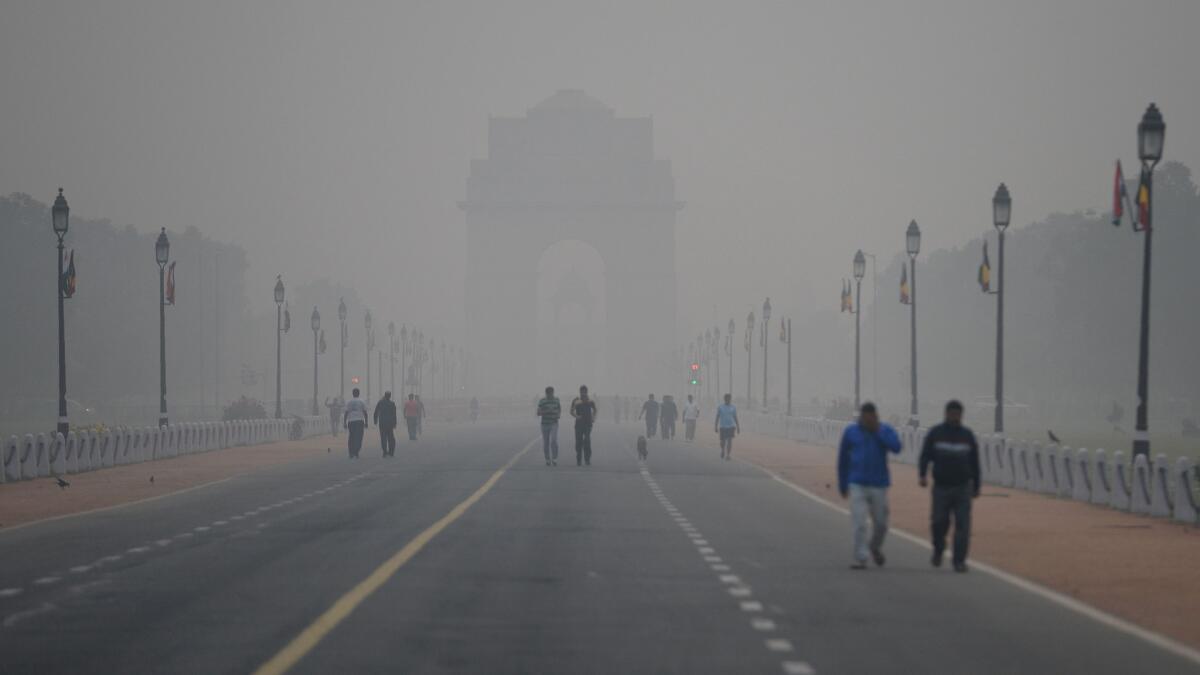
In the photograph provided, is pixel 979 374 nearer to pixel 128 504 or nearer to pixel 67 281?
pixel 67 281

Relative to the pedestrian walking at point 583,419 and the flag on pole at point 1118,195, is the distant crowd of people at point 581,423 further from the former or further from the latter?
the flag on pole at point 1118,195

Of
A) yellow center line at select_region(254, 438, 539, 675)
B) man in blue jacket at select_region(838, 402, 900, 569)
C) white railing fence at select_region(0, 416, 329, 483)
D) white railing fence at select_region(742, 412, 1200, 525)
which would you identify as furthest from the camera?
white railing fence at select_region(0, 416, 329, 483)

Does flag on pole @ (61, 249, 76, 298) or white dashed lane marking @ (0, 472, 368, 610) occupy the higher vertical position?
flag on pole @ (61, 249, 76, 298)

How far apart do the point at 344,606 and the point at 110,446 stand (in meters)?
32.7

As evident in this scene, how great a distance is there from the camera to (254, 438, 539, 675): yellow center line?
1243 cm

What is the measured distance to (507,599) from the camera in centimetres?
1633

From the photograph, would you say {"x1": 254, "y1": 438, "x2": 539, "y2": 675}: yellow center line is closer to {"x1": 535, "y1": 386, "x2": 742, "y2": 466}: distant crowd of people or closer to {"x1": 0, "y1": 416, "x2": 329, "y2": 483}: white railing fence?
{"x1": 0, "y1": 416, "x2": 329, "y2": 483}: white railing fence

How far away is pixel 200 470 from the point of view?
150 ft

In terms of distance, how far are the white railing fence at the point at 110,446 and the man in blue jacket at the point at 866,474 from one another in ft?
76.9

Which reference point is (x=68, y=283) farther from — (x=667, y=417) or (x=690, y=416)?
(x=667, y=417)

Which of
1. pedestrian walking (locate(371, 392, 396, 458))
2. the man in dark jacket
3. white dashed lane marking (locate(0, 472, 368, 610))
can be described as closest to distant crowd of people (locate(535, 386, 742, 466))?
pedestrian walking (locate(371, 392, 396, 458))

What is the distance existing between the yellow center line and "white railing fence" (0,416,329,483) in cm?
1538

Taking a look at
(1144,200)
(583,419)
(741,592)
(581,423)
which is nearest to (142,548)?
(741,592)

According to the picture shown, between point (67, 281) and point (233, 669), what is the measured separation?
131 feet
